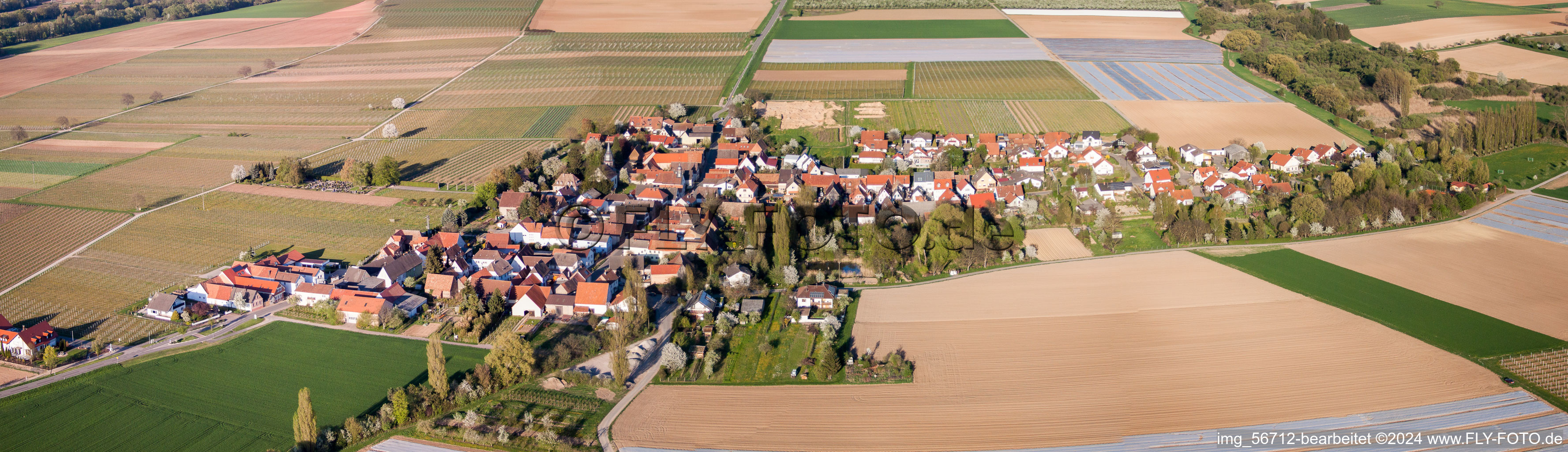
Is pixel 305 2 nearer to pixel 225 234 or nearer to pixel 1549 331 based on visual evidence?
pixel 225 234

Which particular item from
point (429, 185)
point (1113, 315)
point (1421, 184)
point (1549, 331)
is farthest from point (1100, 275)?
point (429, 185)

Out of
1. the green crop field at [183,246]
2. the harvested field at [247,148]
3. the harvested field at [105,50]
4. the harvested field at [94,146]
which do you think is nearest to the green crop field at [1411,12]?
the green crop field at [183,246]

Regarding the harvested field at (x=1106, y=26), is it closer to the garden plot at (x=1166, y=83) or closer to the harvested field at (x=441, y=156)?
the garden plot at (x=1166, y=83)

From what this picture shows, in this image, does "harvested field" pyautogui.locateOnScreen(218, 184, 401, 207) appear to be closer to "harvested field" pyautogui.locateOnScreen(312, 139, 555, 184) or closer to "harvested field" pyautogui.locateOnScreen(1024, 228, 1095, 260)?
"harvested field" pyautogui.locateOnScreen(312, 139, 555, 184)

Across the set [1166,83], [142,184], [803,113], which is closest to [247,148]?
[142,184]

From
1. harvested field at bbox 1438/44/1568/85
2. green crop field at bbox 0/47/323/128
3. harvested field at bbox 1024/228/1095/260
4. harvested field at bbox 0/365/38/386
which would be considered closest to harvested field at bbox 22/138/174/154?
green crop field at bbox 0/47/323/128
